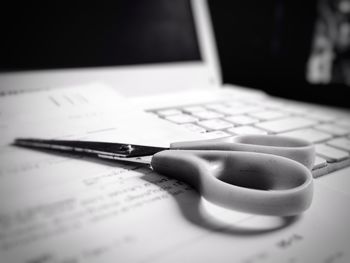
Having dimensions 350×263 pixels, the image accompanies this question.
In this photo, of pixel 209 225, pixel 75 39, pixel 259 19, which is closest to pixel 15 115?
pixel 75 39

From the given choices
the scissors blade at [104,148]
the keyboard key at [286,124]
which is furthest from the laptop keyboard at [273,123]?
the scissors blade at [104,148]

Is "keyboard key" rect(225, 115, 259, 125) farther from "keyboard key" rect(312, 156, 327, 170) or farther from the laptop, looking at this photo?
"keyboard key" rect(312, 156, 327, 170)

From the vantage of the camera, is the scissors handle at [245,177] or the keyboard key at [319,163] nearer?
the scissors handle at [245,177]

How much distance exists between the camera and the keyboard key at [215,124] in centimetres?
43

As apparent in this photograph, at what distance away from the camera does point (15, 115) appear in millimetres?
434

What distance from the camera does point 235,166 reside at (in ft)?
0.96

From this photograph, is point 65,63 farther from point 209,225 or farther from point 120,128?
point 209,225

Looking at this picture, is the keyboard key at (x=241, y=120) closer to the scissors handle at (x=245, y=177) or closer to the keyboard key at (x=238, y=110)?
the keyboard key at (x=238, y=110)

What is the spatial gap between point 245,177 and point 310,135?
0.19 metres

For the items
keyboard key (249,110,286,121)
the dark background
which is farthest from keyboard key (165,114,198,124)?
the dark background

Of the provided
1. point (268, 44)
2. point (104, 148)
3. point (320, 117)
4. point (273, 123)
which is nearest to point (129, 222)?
point (104, 148)

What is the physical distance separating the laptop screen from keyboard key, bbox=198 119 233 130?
254mm

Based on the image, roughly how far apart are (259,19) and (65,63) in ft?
2.16

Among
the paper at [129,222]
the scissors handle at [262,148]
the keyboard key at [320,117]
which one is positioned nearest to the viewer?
the paper at [129,222]
